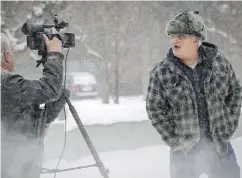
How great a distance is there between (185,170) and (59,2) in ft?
20.1

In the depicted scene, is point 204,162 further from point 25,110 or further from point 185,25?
point 25,110

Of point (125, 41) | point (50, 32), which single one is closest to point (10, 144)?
point (50, 32)

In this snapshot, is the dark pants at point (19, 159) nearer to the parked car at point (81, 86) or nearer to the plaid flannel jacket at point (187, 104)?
the plaid flannel jacket at point (187, 104)

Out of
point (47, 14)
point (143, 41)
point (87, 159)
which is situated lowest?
point (87, 159)

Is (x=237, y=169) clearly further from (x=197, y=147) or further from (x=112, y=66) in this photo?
(x=112, y=66)

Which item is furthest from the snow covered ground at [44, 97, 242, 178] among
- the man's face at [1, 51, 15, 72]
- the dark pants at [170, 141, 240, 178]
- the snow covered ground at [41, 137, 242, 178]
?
the man's face at [1, 51, 15, 72]

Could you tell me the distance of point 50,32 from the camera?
2.04 m

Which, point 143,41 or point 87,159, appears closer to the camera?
point 87,159

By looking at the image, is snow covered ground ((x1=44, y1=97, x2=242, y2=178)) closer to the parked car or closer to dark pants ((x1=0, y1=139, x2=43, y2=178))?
dark pants ((x1=0, y1=139, x2=43, y2=178))

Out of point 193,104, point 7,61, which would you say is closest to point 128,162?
point 193,104

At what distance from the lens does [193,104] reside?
2.13 meters

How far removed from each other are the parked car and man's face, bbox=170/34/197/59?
423 inches

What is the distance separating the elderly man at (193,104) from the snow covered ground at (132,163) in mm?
1753

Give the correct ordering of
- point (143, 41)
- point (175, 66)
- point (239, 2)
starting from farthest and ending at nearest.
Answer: point (143, 41) → point (239, 2) → point (175, 66)
